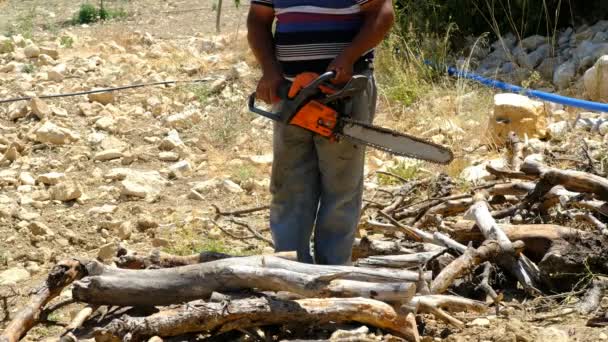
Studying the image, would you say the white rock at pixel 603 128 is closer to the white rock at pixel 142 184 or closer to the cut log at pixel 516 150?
the cut log at pixel 516 150

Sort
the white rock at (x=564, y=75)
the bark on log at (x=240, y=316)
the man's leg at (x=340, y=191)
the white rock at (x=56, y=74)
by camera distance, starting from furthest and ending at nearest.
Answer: the white rock at (x=56, y=74) < the white rock at (x=564, y=75) < the man's leg at (x=340, y=191) < the bark on log at (x=240, y=316)

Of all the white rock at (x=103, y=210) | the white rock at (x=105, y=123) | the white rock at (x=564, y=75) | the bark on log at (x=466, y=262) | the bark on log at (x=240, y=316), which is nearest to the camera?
the bark on log at (x=240, y=316)

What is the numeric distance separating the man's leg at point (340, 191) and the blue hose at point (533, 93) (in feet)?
9.43

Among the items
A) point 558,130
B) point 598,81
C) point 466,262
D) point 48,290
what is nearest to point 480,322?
point 466,262

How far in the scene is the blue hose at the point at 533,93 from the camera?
20.6 feet

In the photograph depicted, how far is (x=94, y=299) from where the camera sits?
3.52 m

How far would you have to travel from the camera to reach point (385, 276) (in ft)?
11.4

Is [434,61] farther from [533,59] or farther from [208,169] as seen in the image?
[208,169]

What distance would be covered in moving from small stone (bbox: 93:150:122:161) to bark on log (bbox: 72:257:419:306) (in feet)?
11.7

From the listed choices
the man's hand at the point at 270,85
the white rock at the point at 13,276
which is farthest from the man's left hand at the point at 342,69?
the white rock at the point at 13,276

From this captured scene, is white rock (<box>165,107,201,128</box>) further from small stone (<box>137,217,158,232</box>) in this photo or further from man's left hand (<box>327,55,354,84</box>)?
man's left hand (<box>327,55,354,84</box>)

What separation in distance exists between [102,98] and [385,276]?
539 centimetres

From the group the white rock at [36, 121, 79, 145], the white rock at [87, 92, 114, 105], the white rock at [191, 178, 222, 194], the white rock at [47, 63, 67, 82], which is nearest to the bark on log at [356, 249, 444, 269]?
the white rock at [191, 178, 222, 194]

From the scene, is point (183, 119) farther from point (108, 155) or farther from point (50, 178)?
point (50, 178)
